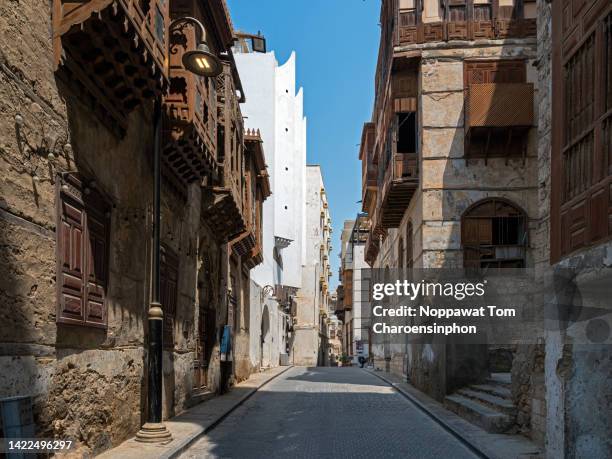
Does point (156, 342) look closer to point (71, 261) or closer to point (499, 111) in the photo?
point (71, 261)

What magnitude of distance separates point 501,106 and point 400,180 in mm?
3377

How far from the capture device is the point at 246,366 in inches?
950

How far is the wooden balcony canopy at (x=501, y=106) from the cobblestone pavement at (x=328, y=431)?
7247 millimetres

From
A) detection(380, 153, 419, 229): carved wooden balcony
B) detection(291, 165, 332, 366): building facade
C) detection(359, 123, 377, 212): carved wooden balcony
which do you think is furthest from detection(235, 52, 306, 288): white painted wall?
detection(380, 153, 419, 229): carved wooden balcony

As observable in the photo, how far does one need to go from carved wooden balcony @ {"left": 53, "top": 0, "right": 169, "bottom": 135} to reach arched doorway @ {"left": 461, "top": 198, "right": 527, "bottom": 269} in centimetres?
1054

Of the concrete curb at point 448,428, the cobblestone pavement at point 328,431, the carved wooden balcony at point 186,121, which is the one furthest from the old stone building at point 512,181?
the carved wooden balcony at point 186,121

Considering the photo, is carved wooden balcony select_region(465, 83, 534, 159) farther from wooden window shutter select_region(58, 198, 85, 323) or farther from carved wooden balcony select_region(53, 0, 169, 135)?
wooden window shutter select_region(58, 198, 85, 323)

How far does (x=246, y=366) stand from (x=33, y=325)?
18.1m

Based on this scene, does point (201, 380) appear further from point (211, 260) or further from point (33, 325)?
point (33, 325)

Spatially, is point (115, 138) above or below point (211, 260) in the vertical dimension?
above

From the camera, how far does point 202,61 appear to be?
363 inches

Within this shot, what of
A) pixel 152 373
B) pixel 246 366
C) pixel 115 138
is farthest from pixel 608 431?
pixel 246 366

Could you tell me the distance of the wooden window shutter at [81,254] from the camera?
7.32 meters

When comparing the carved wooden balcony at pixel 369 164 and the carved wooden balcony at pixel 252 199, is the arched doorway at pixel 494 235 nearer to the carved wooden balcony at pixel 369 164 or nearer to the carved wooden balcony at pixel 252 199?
the carved wooden balcony at pixel 252 199
